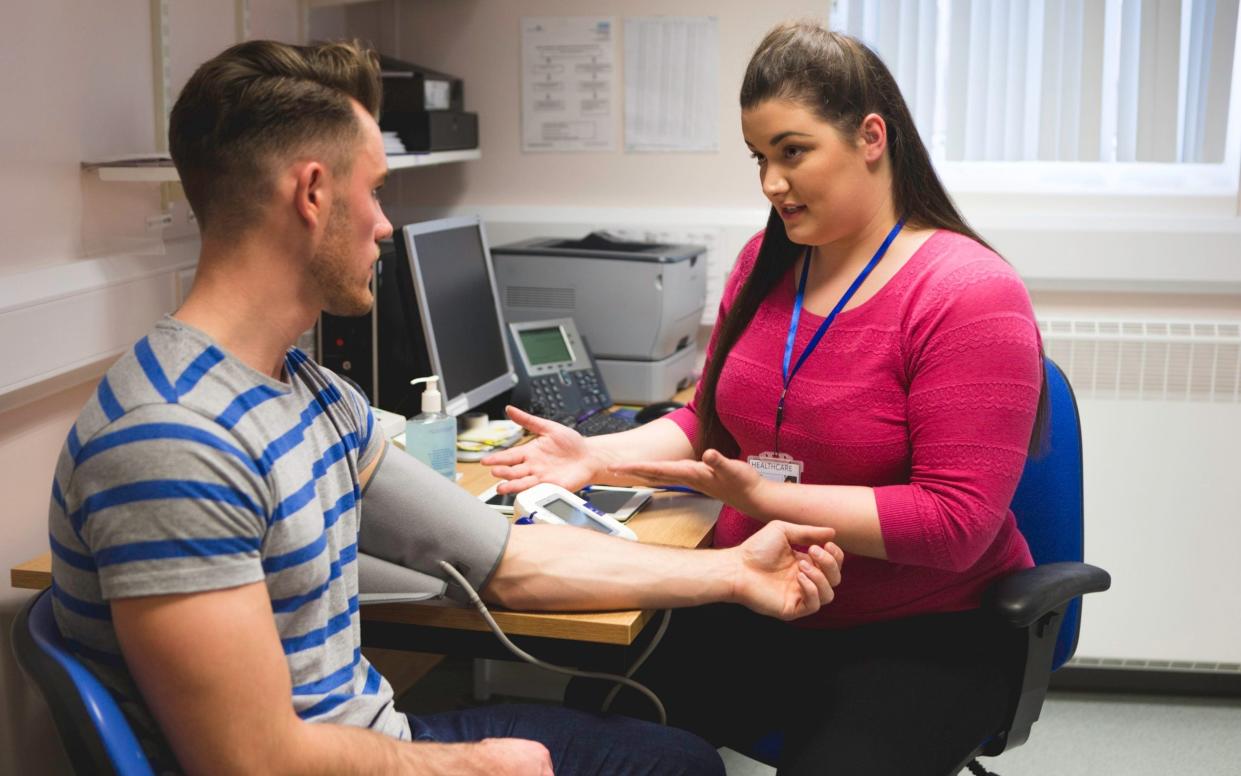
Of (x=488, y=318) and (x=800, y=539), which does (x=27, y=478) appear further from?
(x=800, y=539)

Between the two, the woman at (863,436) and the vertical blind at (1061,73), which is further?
the vertical blind at (1061,73)

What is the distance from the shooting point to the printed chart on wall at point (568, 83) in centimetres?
325

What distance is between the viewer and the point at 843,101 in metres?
1.78

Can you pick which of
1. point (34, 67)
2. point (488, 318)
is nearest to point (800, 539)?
point (488, 318)

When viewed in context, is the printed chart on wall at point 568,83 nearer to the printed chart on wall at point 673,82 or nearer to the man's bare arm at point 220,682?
the printed chart on wall at point 673,82

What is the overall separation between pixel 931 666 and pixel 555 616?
1.78 ft

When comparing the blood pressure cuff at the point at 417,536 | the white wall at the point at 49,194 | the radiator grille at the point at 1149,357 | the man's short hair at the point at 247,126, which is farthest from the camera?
the radiator grille at the point at 1149,357

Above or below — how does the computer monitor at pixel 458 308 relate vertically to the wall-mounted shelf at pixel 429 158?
below

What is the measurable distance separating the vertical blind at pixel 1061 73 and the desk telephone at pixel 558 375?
1.09 meters

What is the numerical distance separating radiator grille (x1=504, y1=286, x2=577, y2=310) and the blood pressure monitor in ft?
3.15

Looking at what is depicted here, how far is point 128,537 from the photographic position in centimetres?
112

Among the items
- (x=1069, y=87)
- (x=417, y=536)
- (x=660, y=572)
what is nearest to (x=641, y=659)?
(x=660, y=572)

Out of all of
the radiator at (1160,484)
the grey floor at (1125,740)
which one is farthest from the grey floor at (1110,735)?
the radiator at (1160,484)

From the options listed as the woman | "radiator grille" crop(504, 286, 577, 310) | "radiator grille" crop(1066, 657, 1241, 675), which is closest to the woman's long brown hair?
the woman
